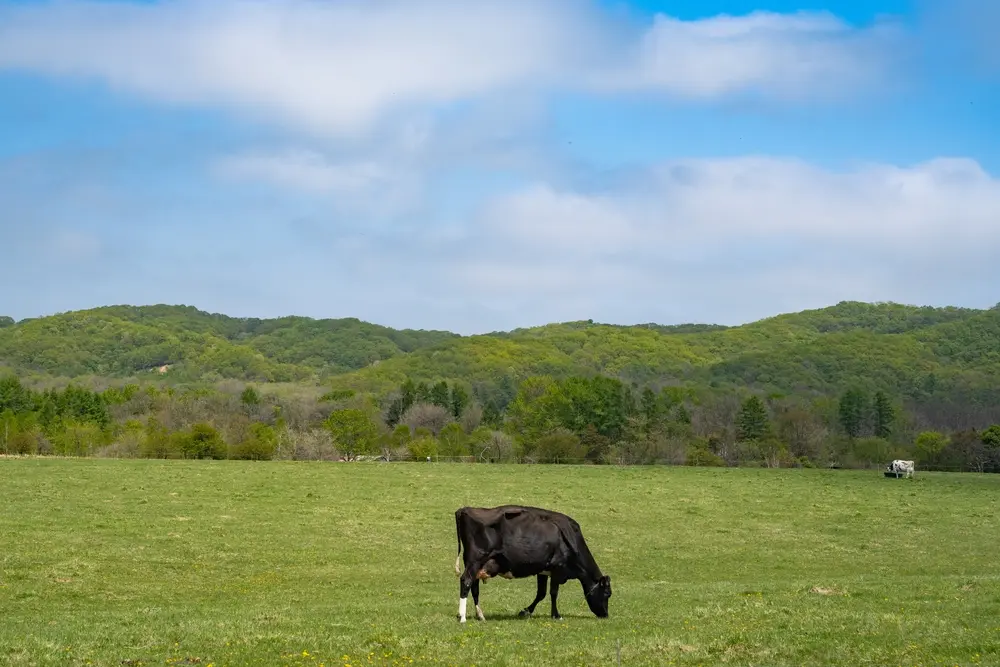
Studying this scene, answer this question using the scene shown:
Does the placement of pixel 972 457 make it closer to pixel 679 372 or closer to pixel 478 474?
pixel 478 474

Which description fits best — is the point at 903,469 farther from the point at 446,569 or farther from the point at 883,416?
the point at 883,416

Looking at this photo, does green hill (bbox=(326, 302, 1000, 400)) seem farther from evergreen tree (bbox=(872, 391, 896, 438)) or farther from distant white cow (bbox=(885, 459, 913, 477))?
distant white cow (bbox=(885, 459, 913, 477))

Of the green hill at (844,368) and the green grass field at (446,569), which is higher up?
the green hill at (844,368)

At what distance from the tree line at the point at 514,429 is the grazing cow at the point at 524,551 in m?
63.8

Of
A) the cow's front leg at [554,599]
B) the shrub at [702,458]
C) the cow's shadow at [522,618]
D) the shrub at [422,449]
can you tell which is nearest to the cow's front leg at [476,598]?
the cow's shadow at [522,618]

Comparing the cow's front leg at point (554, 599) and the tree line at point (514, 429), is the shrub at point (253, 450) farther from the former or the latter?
the cow's front leg at point (554, 599)

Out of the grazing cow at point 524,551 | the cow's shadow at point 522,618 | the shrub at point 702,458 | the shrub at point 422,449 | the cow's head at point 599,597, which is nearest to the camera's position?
the cow's shadow at point 522,618

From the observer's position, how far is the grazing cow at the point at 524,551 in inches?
659

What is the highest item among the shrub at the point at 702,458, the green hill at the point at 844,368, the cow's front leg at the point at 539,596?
the green hill at the point at 844,368

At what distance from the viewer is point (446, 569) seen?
27.5 metres

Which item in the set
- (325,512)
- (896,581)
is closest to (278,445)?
(325,512)

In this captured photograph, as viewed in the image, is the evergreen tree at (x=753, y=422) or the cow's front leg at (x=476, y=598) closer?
the cow's front leg at (x=476, y=598)

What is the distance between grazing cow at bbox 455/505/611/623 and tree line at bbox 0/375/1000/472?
2513 inches

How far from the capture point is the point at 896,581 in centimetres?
2227
